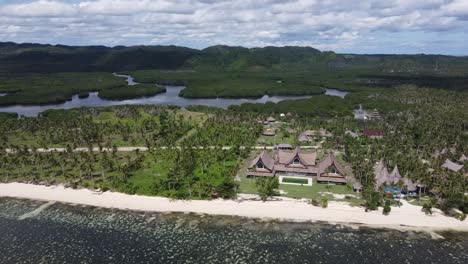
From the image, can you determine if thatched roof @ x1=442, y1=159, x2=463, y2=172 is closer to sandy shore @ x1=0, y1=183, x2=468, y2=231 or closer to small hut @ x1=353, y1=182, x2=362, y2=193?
sandy shore @ x1=0, y1=183, x2=468, y2=231

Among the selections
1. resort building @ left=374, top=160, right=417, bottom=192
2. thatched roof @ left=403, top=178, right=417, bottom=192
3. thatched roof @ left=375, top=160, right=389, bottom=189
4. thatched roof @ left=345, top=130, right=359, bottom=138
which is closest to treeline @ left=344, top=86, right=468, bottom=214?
thatched roof @ left=375, top=160, right=389, bottom=189

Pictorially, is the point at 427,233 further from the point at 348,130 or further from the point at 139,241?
the point at 348,130

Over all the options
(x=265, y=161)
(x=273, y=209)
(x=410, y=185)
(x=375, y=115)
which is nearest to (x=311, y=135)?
(x=265, y=161)

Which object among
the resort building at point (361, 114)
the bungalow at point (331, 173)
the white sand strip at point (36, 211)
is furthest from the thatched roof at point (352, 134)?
the white sand strip at point (36, 211)

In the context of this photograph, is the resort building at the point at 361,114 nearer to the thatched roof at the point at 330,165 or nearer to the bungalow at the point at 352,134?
the bungalow at the point at 352,134

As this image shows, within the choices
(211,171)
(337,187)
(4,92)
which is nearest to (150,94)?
(4,92)

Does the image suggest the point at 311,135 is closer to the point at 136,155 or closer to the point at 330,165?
the point at 330,165
